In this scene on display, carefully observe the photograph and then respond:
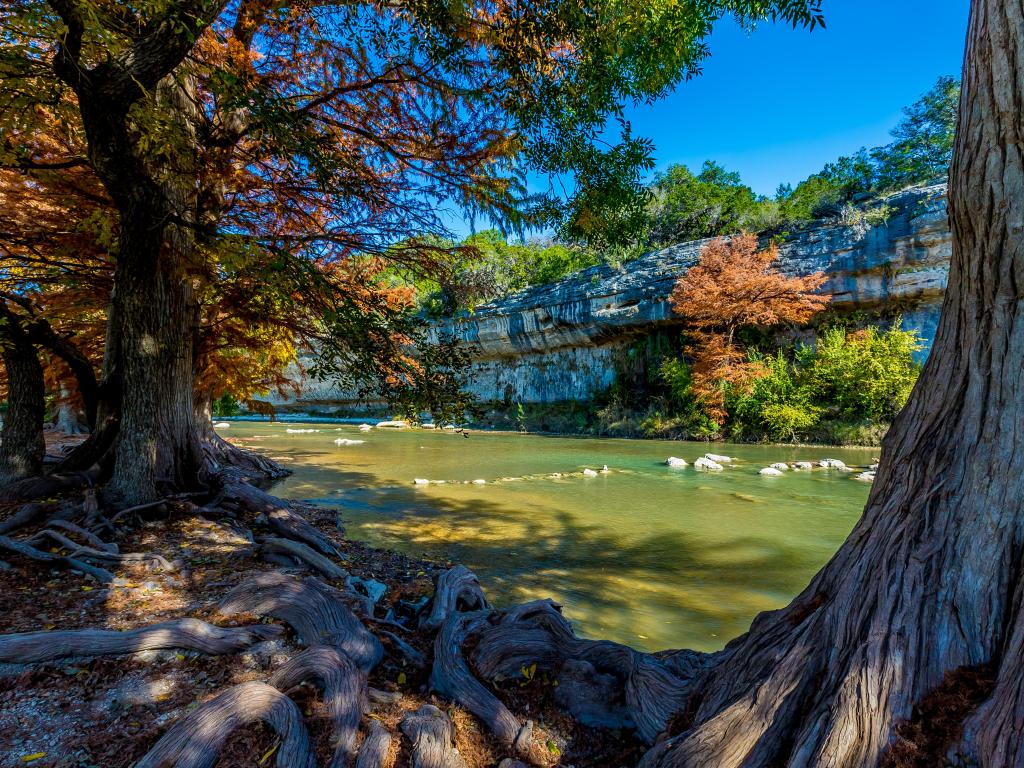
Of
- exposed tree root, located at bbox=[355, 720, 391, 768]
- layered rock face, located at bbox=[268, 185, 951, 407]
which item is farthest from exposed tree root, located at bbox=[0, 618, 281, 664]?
layered rock face, located at bbox=[268, 185, 951, 407]

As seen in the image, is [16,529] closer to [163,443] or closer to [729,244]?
[163,443]

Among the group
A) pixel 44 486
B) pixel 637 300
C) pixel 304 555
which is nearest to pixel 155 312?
pixel 44 486

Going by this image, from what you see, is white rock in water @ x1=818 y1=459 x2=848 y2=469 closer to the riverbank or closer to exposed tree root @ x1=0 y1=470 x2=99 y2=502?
the riverbank

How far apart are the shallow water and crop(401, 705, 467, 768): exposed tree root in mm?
2007

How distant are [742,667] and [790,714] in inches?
13.1

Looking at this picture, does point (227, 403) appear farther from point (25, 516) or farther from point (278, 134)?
point (278, 134)

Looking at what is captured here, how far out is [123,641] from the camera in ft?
6.79

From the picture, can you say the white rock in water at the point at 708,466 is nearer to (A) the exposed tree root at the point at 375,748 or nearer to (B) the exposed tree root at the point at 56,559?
(A) the exposed tree root at the point at 375,748

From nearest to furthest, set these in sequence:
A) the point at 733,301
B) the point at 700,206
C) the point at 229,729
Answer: the point at 229,729
the point at 733,301
the point at 700,206

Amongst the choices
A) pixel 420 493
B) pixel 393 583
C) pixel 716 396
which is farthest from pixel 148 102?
pixel 716 396

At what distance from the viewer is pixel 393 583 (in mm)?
3943

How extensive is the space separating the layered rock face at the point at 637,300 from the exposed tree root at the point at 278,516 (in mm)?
8288

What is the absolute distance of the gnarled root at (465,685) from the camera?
205cm

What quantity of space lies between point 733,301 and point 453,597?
19.1 meters
